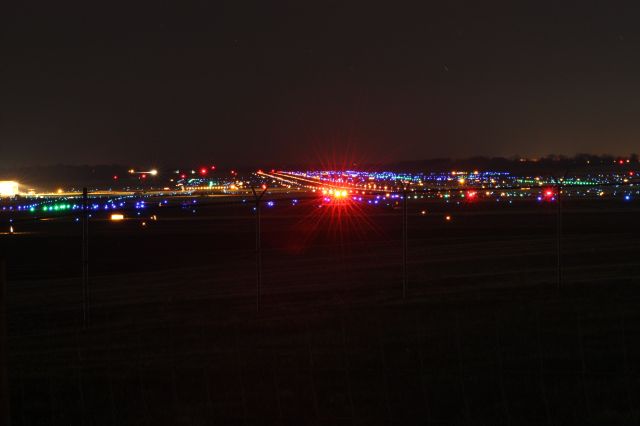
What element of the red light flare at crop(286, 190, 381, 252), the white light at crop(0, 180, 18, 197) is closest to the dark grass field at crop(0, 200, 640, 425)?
the red light flare at crop(286, 190, 381, 252)

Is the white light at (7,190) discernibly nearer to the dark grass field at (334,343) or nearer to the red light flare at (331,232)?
the red light flare at (331,232)

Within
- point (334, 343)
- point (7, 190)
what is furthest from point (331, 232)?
point (7, 190)

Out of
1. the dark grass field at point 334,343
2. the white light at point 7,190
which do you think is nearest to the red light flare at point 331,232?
the dark grass field at point 334,343

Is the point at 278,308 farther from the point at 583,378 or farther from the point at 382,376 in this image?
the point at 583,378

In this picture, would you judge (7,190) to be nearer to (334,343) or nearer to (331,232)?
(331,232)

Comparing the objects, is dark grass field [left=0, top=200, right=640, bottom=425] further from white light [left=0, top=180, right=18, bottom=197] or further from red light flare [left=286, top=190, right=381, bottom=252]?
white light [left=0, top=180, right=18, bottom=197]

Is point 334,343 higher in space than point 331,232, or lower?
lower

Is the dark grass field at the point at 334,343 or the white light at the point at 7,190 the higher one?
the white light at the point at 7,190

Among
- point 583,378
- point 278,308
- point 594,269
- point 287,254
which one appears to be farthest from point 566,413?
point 287,254
